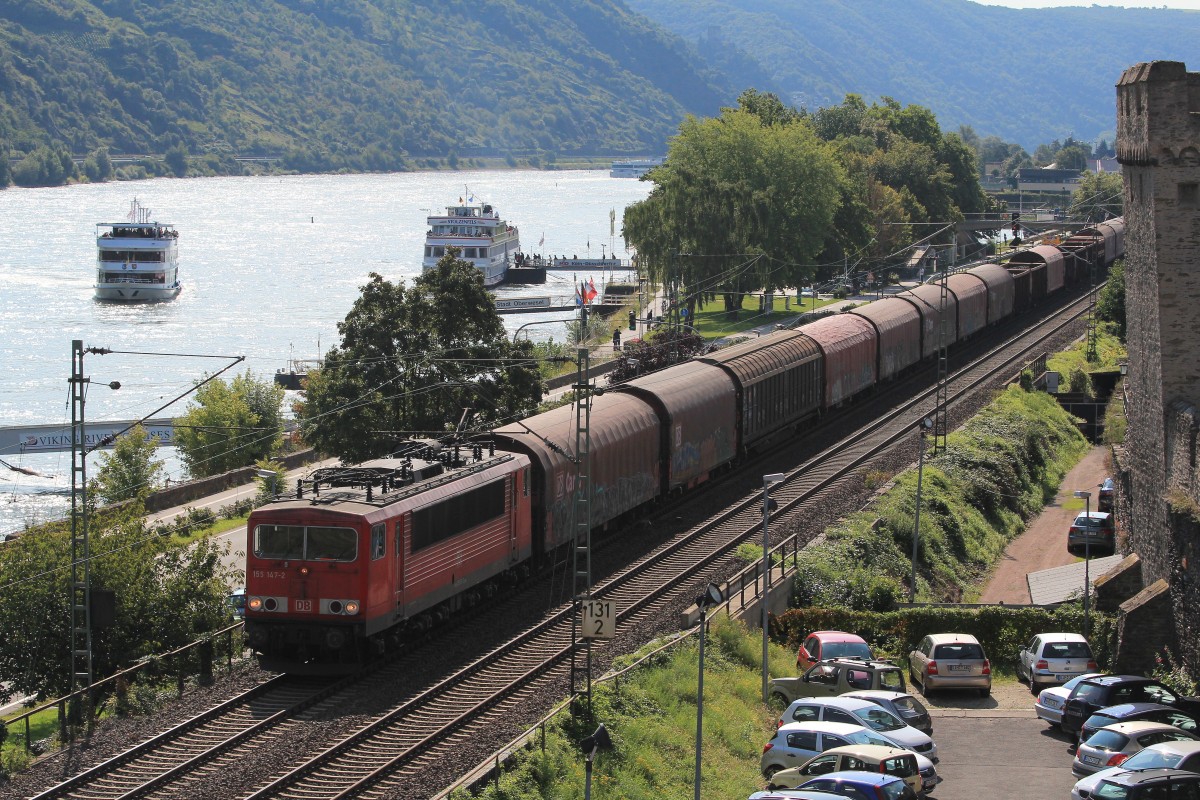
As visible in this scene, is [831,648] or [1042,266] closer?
[831,648]

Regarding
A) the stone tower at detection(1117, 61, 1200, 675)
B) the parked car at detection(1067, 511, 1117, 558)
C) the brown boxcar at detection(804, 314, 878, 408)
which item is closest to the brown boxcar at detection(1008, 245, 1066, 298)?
the brown boxcar at detection(804, 314, 878, 408)

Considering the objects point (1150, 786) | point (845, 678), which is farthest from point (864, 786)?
point (845, 678)

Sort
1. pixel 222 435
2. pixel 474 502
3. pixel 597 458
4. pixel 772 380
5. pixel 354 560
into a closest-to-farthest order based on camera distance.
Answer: pixel 354 560, pixel 474 502, pixel 597 458, pixel 772 380, pixel 222 435

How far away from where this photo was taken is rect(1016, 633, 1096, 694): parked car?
Result: 99.1 ft

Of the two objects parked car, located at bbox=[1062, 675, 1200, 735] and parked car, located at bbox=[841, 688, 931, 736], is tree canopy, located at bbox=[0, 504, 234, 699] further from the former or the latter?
parked car, located at bbox=[1062, 675, 1200, 735]

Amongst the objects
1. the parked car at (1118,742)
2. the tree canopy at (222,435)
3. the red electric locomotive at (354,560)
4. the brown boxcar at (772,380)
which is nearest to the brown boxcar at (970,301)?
the brown boxcar at (772,380)

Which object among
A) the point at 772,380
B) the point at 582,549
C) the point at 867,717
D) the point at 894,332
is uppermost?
the point at 894,332

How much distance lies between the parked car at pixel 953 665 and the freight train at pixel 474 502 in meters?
7.71

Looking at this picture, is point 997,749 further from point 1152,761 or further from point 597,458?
point 597,458

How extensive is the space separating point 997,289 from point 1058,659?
54.9 metres

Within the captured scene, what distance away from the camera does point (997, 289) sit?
3243 inches

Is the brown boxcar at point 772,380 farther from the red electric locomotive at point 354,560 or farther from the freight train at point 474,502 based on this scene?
the red electric locomotive at point 354,560

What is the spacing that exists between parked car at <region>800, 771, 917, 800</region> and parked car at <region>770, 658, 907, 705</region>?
5.86 m

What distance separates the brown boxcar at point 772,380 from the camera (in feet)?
152
